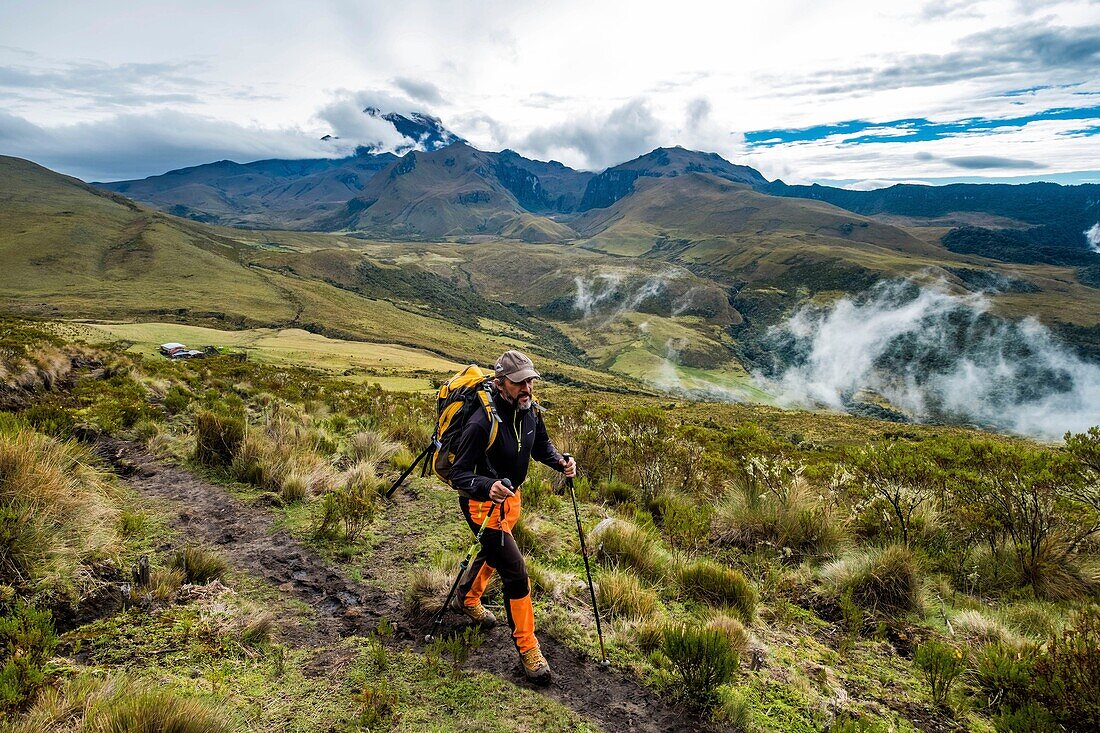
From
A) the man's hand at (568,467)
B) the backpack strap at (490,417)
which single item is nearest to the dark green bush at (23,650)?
the backpack strap at (490,417)

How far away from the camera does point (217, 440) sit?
8.23m

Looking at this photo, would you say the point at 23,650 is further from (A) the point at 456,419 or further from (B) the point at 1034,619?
(B) the point at 1034,619

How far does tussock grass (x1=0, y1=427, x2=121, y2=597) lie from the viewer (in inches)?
153

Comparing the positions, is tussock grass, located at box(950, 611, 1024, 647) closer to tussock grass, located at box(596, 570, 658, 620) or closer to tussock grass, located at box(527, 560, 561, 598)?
tussock grass, located at box(596, 570, 658, 620)

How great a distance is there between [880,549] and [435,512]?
6.39m

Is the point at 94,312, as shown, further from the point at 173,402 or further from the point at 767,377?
the point at 767,377

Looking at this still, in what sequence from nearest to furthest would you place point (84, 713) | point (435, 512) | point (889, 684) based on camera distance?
point (84, 713) → point (889, 684) → point (435, 512)

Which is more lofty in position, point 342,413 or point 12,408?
point 12,408

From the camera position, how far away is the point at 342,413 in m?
13.5

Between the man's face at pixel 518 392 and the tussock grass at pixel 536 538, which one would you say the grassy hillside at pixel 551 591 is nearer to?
the tussock grass at pixel 536 538

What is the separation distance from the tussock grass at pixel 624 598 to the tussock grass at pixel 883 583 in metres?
2.34

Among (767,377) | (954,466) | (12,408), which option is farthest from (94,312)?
(767,377)

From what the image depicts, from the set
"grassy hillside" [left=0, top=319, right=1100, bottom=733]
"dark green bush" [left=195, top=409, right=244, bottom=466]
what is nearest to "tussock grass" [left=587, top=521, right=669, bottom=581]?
"grassy hillside" [left=0, top=319, right=1100, bottom=733]

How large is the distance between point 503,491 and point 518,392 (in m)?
1.01
